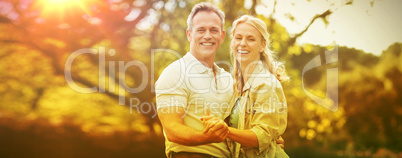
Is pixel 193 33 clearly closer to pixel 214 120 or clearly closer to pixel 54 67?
pixel 214 120

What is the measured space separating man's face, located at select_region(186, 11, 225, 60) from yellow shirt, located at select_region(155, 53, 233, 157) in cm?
10

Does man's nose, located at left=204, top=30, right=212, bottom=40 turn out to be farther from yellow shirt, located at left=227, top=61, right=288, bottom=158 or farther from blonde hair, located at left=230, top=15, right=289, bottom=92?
yellow shirt, located at left=227, top=61, right=288, bottom=158

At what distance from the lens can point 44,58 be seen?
3752mm

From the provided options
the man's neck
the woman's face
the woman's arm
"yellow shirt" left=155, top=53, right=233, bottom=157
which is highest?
the woman's face

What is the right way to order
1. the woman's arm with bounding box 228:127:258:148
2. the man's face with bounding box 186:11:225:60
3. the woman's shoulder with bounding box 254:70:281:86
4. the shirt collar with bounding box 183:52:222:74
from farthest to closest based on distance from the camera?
the man's face with bounding box 186:11:225:60 → the shirt collar with bounding box 183:52:222:74 → the woman's shoulder with bounding box 254:70:281:86 → the woman's arm with bounding box 228:127:258:148

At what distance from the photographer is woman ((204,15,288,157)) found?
2000mm

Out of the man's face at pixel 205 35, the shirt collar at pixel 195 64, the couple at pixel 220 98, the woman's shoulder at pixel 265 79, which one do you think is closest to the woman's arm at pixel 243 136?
the couple at pixel 220 98

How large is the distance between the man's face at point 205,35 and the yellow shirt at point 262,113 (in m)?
0.35

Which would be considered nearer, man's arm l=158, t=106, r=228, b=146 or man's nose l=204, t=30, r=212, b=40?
man's arm l=158, t=106, r=228, b=146

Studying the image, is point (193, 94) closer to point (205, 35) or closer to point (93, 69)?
point (205, 35)

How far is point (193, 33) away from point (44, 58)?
2129 mm

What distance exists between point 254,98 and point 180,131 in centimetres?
49

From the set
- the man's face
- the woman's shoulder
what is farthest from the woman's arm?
the man's face

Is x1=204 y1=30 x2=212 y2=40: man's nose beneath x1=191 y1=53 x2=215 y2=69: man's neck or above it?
above
